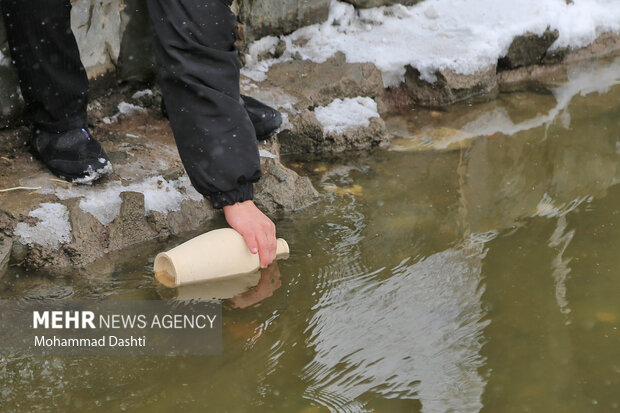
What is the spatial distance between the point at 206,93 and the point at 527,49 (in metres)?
2.75

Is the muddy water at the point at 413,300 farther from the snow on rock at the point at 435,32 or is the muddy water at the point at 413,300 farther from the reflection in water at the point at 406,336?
the snow on rock at the point at 435,32

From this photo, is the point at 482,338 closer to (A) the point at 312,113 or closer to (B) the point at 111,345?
(B) the point at 111,345

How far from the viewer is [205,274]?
8.02ft

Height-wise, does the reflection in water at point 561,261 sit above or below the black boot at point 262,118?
below

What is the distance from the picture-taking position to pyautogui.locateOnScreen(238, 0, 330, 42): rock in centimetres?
404

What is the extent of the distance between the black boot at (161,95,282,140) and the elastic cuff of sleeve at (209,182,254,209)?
777mm

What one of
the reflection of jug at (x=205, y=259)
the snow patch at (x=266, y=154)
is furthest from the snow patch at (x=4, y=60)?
the reflection of jug at (x=205, y=259)

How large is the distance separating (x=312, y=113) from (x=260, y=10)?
864 millimetres

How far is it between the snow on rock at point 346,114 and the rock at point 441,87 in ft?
1.39

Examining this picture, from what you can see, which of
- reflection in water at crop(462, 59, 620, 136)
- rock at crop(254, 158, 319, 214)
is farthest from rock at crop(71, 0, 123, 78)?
reflection in water at crop(462, 59, 620, 136)

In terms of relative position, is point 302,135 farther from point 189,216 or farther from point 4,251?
point 4,251

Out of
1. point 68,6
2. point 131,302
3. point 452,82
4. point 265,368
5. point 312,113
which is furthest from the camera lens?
point 452,82

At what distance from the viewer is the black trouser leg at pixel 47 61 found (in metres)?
2.76

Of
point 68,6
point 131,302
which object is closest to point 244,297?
point 131,302
